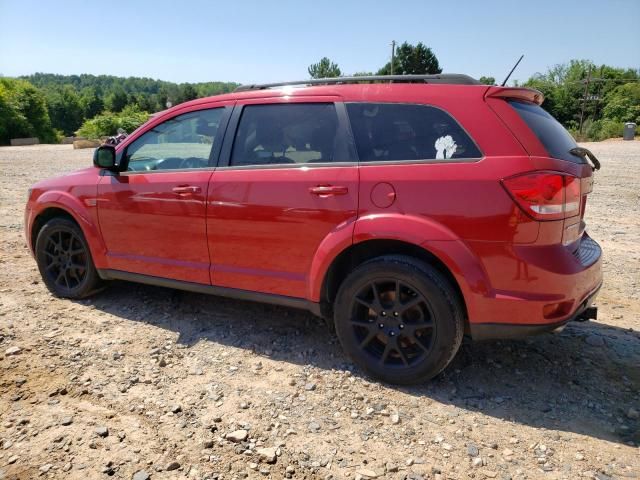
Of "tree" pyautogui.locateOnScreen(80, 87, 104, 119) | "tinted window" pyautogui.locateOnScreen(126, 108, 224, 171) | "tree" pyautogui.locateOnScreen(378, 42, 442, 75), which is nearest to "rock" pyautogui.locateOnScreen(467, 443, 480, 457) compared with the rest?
"tinted window" pyautogui.locateOnScreen(126, 108, 224, 171)

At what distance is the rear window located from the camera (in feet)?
9.05

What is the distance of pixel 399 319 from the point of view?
2.99m

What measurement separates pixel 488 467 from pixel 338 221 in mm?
1590

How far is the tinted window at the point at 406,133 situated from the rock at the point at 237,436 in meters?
1.75

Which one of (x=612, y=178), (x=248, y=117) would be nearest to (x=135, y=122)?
(x=612, y=178)

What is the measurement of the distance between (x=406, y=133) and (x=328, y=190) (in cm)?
60

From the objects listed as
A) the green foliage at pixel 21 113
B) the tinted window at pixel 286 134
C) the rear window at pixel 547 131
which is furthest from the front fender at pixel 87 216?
the green foliage at pixel 21 113

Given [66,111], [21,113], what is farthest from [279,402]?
[66,111]

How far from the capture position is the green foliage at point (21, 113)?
49.7 meters

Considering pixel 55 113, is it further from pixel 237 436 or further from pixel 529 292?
pixel 529 292

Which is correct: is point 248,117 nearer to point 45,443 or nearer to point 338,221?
point 338,221

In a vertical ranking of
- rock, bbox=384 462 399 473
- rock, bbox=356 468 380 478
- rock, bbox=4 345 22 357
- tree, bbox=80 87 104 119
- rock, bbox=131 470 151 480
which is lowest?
rock, bbox=384 462 399 473

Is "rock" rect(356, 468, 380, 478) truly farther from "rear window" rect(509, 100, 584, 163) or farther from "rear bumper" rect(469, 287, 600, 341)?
"rear window" rect(509, 100, 584, 163)

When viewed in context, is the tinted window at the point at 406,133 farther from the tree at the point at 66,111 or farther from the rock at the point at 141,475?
the tree at the point at 66,111
